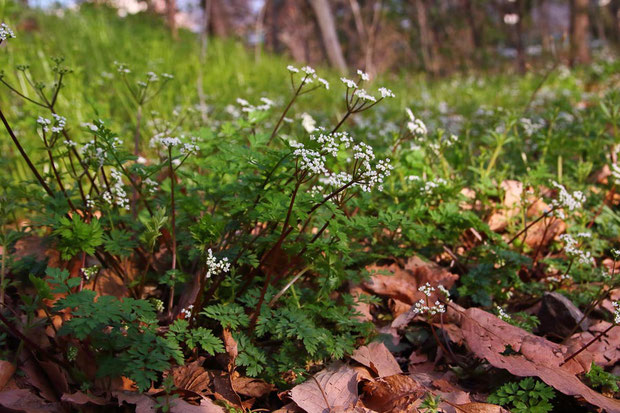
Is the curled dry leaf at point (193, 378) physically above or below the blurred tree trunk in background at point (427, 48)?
below

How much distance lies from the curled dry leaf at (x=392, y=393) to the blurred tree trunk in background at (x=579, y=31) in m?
12.1

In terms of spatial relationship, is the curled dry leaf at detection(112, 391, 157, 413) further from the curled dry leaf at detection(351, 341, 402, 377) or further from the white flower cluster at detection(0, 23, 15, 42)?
the white flower cluster at detection(0, 23, 15, 42)

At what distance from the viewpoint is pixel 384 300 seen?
8.29 feet

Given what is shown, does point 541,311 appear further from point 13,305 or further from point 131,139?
point 131,139

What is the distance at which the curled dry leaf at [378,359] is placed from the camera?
2.00m

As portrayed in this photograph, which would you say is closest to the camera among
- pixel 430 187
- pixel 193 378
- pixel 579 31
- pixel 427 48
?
pixel 193 378

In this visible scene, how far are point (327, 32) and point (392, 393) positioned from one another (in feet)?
30.5

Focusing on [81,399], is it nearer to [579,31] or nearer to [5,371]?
[5,371]

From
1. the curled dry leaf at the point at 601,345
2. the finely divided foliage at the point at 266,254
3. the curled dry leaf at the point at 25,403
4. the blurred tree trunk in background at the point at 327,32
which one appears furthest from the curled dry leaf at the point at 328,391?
the blurred tree trunk in background at the point at 327,32

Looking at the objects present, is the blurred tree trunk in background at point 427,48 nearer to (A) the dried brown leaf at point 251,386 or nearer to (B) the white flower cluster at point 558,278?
(B) the white flower cluster at point 558,278

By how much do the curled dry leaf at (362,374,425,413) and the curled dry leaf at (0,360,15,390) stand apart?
1.35 metres

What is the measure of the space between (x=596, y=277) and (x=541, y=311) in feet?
A: 1.63

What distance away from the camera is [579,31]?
11.5 metres

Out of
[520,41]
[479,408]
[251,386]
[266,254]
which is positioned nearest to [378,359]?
[479,408]
